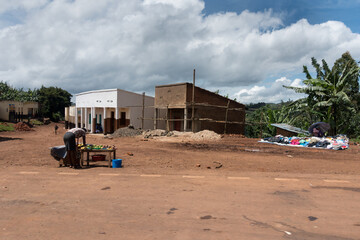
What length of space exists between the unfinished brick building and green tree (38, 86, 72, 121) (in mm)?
37149

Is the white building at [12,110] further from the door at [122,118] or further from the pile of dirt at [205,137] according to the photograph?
the pile of dirt at [205,137]

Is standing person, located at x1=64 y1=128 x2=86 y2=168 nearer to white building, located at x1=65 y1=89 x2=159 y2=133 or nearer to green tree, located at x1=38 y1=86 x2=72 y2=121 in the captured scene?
white building, located at x1=65 y1=89 x2=159 y2=133

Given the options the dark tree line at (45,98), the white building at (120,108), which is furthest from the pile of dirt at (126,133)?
the dark tree line at (45,98)

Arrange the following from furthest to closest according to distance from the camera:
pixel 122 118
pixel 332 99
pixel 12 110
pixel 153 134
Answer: pixel 12 110 < pixel 122 118 < pixel 153 134 < pixel 332 99

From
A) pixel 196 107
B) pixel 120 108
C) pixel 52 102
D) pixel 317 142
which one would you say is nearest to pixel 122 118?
pixel 120 108

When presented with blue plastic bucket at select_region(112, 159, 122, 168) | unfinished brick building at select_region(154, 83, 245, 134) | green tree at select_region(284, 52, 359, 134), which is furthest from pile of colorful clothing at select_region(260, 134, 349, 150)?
blue plastic bucket at select_region(112, 159, 122, 168)

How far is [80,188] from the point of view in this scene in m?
6.77

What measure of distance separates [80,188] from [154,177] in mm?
2155

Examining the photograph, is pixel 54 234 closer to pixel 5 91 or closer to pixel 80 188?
pixel 80 188

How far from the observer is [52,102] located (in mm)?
58250

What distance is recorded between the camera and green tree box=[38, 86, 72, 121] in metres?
56.8

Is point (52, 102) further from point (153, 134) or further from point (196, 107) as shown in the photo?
point (196, 107)

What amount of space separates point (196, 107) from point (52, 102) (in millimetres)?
43530


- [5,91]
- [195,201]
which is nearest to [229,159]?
[195,201]
